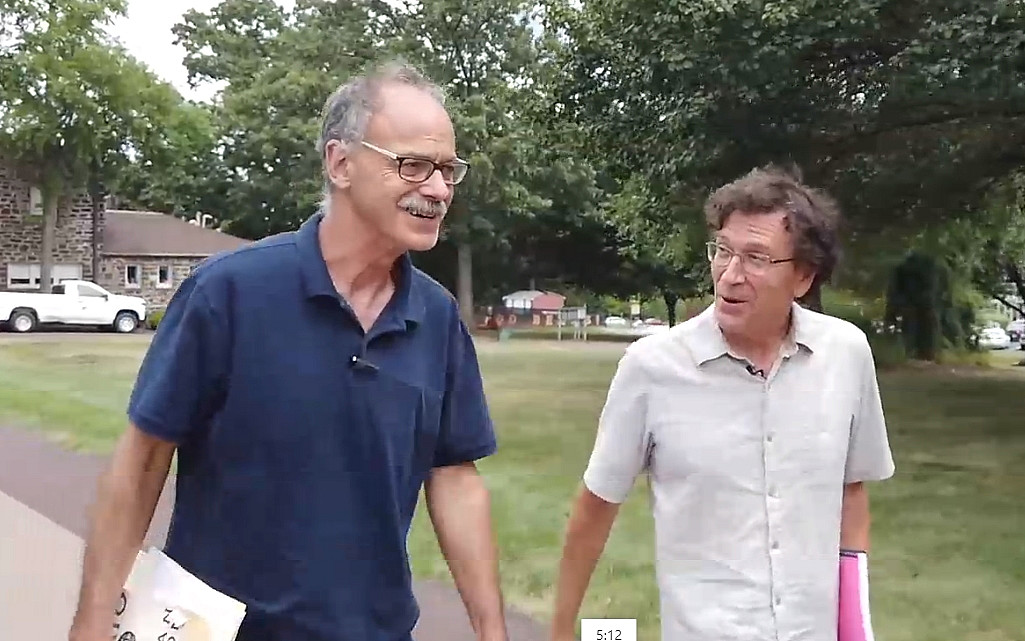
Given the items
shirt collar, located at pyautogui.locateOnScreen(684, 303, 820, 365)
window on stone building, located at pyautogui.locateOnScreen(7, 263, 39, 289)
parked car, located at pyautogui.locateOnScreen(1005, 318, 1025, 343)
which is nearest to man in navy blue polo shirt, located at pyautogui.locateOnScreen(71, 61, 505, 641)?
shirt collar, located at pyautogui.locateOnScreen(684, 303, 820, 365)

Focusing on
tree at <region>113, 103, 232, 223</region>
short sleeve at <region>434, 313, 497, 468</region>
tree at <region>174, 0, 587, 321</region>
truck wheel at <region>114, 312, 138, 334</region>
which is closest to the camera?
short sleeve at <region>434, 313, 497, 468</region>

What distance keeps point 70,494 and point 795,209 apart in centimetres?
839

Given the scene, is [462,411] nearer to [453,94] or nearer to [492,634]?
[492,634]

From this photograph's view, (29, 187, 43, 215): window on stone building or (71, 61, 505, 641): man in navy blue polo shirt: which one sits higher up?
(29, 187, 43, 215): window on stone building

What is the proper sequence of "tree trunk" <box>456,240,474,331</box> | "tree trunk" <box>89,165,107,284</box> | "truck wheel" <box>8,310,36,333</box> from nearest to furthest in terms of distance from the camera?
"truck wheel" <box>8,310,36,333</box> → "tree trunk" <box>89,165,107,284</box> → "tree trunk" <box>456,240,474,331</box>

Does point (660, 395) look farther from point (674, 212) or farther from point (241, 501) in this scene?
point (674, 212)

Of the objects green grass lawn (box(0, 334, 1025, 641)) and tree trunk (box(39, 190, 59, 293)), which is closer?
green grass lawn (box(0, 334, 1025, 641))

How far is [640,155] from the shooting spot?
1479cm

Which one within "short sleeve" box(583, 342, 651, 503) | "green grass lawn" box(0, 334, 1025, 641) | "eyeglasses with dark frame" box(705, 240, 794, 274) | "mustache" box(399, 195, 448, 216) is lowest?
"green grass lawn" box(0, 334, 1025, 641)

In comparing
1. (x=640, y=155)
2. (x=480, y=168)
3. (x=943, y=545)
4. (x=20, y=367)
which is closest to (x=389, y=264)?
(x=943, y=545)

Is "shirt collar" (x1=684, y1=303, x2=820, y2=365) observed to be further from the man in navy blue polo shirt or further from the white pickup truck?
the white pickup truck

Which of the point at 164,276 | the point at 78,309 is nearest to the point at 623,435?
the point at 78,309

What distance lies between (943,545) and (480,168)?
3537 centimetres

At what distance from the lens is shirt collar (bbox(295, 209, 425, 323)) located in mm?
2480
